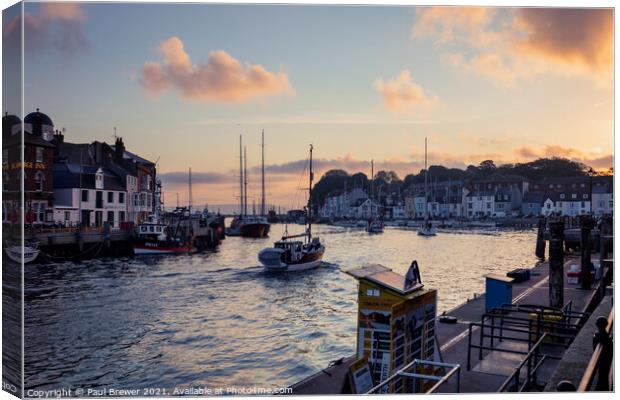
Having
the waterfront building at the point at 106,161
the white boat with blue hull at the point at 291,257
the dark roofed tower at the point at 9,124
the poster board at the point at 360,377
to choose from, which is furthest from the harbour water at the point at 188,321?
the dark roofed tower at the point at 9,124

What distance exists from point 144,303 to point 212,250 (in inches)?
1244

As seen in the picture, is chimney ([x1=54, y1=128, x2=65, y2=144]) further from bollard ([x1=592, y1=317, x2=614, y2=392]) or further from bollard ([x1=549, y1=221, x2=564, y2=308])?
bollard ([x1=549, y1=221, x2=564, y2=308])

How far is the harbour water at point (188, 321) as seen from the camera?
13852mm

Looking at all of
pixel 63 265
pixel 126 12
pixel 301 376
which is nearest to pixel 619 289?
pixel 301 376

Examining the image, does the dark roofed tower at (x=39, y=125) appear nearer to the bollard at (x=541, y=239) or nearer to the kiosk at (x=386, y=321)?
the kiosk at (x=386, y=321)

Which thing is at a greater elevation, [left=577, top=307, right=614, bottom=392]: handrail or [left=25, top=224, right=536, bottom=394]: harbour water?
[left=577, top=307, right=614, bottom=392]: handrail

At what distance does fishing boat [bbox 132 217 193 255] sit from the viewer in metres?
41.7

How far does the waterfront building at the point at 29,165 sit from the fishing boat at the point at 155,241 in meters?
27.9

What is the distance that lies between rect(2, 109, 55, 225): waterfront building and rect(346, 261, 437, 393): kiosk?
518 centimetres

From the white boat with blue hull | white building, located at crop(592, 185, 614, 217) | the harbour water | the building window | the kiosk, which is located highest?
the building window

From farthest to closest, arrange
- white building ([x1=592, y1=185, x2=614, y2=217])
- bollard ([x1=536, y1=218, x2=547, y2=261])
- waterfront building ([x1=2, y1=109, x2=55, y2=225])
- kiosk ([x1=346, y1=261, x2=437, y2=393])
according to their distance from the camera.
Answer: bollard ([x1=536, y1=218, x2=547, y2=261]) < white building ([x1=592, y1=185, x2=614, y2=217]) < kiosk ([x1=346, y1=261, x2=437, y2=393]) < waterfront building ([x1=2, y1=109, x2=55, y2=225])

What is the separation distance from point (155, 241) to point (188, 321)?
26.0 metres

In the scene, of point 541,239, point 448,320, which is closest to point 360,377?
point 448,320

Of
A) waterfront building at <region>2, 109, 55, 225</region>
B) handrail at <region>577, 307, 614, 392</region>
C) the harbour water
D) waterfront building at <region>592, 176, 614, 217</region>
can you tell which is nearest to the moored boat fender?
the harbour water
